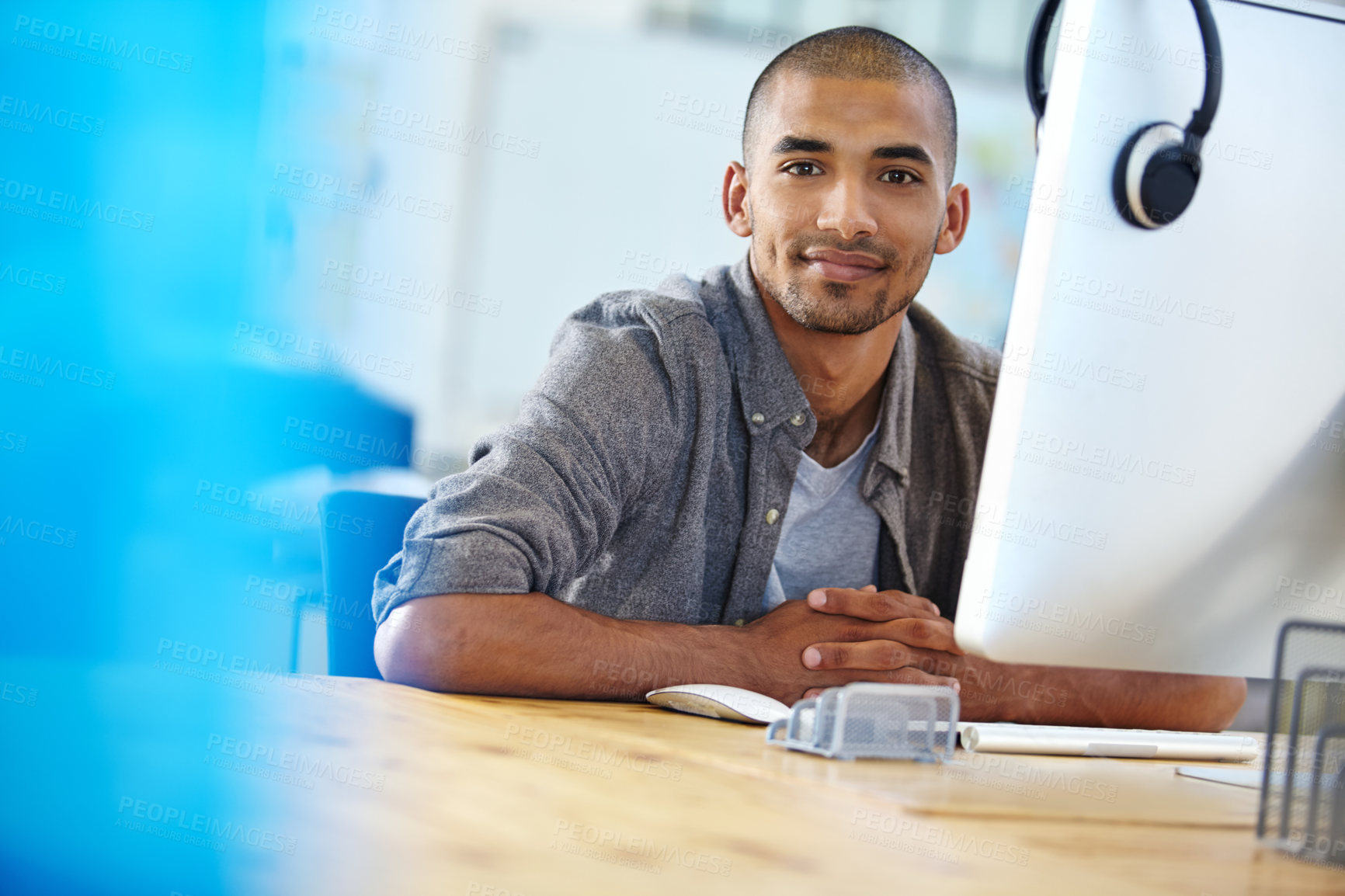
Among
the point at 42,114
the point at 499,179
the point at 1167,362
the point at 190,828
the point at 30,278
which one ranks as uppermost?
the point at 499,179

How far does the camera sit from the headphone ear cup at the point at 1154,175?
56 centimetres

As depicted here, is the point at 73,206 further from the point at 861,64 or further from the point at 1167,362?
the point at 1167,362

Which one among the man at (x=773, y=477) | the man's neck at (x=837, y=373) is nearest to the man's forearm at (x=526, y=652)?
the man at (x=773, y=477)

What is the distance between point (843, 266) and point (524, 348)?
2.06m

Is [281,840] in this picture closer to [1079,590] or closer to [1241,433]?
[1079,590]

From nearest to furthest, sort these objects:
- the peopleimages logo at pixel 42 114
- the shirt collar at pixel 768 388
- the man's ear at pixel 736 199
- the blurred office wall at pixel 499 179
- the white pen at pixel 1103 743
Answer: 1. the white pen at pixel 1103 743
2. the shirt collar at pixel 768 388
3. the peopleimages logo at pixel 42 114
4. the man's ear at pixel 736 199
5. the blurred office wall at pixel 499 179

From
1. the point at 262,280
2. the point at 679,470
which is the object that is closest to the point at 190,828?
the point at 679,470

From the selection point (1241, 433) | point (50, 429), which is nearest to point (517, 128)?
point (50, 429)

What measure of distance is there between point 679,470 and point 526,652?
15.6 inches

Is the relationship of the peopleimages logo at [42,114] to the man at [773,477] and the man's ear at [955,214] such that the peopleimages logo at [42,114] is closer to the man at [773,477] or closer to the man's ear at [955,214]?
the man at [773,477]

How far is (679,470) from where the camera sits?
4.25ft

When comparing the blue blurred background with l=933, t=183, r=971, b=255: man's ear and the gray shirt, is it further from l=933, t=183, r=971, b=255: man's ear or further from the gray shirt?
l=933, t=183, r=971, b=255: man's ear

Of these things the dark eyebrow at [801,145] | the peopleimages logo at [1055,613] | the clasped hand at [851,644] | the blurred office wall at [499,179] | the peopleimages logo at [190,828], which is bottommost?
the peopleimages logo at [190,828]

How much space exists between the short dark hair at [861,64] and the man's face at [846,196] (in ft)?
0.05
